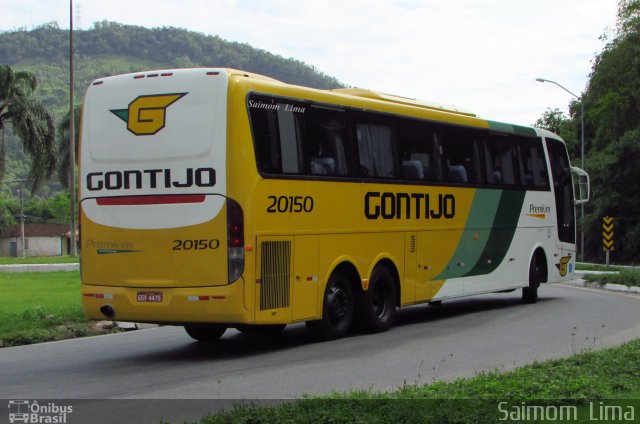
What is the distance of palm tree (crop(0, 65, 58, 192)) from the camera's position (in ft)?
168

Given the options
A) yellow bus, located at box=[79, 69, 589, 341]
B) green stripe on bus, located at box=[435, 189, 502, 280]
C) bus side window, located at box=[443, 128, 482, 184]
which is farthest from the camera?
green stripe on bus, located at box=[435, 189, 502, 280]

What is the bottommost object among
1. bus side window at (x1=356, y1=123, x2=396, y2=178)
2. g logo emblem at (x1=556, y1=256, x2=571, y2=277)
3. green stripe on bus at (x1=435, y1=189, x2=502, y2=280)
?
g logo emblem at (x1=556, y1=256, x2=571, y2=277)

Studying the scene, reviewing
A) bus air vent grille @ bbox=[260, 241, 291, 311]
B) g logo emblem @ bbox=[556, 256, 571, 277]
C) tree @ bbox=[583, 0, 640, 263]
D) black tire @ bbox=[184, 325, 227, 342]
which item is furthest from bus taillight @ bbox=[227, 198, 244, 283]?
tree @ bbox=[583, 0, 640, 263]

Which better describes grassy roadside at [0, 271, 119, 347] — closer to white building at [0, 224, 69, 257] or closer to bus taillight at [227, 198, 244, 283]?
bus taillight at [227, 198, 244, 283]

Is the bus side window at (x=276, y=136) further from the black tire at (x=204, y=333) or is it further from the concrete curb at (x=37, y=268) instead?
the concrete curb at (x=37, y=268)

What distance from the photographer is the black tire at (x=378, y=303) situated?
51.2 ft

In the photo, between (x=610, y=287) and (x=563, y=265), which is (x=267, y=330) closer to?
(x=563, y=265)

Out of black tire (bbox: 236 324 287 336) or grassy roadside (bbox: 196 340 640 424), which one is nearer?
grassy roadside (bbox: 196 340 640 424)

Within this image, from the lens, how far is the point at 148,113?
1320 cm

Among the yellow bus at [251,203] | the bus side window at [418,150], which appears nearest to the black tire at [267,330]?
the yellow bus at [251,203]

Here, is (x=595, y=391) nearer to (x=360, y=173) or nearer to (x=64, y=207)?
(x=360, y=173)

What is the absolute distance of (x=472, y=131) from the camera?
62.5 feet

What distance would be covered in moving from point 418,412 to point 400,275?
9094mm

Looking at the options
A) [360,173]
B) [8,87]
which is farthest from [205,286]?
[8,87]
